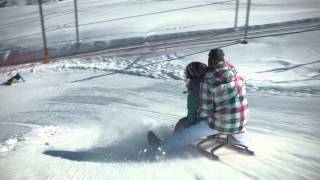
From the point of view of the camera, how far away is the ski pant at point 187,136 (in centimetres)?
656

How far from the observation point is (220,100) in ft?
20.5

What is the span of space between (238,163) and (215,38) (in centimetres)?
864

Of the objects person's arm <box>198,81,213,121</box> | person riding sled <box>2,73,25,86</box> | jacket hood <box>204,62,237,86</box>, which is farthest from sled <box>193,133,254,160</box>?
person riding sled <box>2,73,25,86</box>

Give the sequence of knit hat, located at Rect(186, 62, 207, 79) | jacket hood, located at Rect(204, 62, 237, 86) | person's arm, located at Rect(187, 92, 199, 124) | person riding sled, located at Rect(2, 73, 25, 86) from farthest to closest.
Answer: person riding sled, located at Rect(2, 73, 25, 86), person's arm, located at Rect(187, 92, 199, 124), knit hat, located at Rect(186, 62, 207, 79), jacket hood, located at Rect(204, 62, 237, 86)

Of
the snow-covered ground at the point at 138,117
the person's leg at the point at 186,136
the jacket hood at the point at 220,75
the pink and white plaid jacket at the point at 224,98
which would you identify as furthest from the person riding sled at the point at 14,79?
the jacket hood at the point at 220,75

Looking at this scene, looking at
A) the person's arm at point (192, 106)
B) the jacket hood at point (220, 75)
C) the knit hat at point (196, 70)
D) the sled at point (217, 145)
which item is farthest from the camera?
the sled at point (217, 145)

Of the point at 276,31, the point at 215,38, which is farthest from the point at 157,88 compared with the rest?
the point at 276,31

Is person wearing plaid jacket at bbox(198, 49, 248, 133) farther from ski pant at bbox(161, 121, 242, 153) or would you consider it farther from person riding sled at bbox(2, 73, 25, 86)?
person riding sled at bbox(2, 73, 25, 86)

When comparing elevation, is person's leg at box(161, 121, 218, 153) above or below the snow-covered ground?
above

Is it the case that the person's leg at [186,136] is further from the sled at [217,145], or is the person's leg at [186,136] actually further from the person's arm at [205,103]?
the sled at [217,145]

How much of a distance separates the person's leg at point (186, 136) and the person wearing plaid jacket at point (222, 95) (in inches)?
8.1

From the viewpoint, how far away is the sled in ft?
22.2

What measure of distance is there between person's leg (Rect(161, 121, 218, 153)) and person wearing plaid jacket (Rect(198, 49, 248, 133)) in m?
0.21

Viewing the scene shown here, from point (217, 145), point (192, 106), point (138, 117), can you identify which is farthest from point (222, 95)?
point (138, 117)
